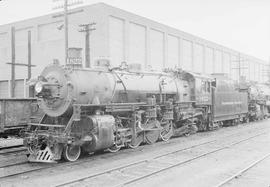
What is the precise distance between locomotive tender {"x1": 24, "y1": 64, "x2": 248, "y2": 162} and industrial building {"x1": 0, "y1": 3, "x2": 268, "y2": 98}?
1699 cm

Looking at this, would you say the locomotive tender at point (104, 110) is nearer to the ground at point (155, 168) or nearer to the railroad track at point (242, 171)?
the ground at point (155, 168)

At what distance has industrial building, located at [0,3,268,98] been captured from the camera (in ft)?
121

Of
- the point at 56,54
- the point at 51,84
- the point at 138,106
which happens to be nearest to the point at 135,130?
the point at 138,106

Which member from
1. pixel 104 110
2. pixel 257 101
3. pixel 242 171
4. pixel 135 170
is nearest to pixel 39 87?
pixel 104 110

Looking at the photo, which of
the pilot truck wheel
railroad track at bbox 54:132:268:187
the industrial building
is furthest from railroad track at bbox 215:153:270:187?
the industrial building

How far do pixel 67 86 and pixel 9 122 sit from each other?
3861mm

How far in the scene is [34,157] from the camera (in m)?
10.9

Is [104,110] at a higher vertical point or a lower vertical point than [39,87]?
lower

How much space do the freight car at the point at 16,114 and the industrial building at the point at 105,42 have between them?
18.6 metres

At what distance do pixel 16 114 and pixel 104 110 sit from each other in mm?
4047

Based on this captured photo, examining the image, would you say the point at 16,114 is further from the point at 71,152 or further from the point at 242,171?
the point at 242,171

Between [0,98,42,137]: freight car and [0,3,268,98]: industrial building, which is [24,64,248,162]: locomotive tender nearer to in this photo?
[0,98,42,137]: freight car

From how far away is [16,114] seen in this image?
544 inches

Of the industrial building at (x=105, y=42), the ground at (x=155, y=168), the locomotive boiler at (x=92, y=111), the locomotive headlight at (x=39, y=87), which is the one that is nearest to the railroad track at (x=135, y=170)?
the ground at (x=155, y=168)
